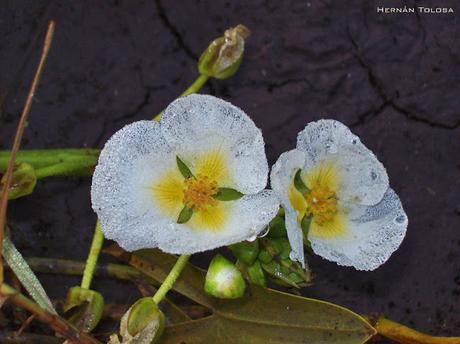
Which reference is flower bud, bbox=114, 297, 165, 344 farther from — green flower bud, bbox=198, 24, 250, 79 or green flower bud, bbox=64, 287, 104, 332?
green flower bud, bbox=198, 24, 250, 79

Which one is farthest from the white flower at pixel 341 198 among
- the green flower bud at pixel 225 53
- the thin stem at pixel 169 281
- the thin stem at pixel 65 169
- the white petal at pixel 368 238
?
the thin stem at pixel 65 169

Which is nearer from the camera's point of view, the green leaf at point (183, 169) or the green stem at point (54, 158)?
the green leaf at point (183, 169)

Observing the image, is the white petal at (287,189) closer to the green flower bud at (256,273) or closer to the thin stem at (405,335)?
Answer: the green flower bud at (256,273)

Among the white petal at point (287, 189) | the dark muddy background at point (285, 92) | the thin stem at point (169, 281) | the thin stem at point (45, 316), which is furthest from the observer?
the dark muddy background at point (285, 92)

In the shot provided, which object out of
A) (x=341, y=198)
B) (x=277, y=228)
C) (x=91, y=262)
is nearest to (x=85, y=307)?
(x=91, y=262)

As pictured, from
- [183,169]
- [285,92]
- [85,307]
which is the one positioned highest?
[183,169]

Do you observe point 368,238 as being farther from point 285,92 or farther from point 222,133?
point 285,92

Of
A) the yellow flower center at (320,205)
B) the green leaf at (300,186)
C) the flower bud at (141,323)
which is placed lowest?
the flower bud at (141,323)

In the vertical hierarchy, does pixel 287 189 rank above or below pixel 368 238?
above

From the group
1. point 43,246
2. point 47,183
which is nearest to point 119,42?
point 47,183
